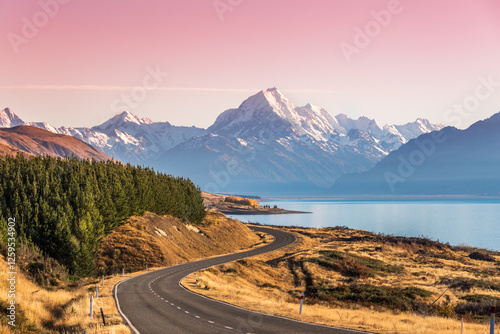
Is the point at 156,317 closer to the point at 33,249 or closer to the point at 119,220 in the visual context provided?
the point at 33,249

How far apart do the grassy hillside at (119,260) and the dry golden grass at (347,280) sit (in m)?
10.5

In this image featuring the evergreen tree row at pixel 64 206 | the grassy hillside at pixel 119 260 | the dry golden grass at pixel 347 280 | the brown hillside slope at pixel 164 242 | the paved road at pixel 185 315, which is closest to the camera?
the paved road at pixel 185 315

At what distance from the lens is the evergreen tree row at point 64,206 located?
50.4 m

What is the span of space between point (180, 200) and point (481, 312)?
239 ft

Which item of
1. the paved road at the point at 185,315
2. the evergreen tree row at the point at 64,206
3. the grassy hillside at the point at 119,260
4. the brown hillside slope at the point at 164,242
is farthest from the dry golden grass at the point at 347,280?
the evergreen tree row at the point at 64,206

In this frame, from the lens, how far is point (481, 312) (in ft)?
134

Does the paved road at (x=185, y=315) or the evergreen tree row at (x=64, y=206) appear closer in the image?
the paved road at (x=185, y=315)

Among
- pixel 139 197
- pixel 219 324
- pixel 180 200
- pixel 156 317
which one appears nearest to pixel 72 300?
pixel 156 317

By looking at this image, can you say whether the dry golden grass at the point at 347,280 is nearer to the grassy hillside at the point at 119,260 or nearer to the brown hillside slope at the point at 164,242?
the grassy hillside at the point at 119,260

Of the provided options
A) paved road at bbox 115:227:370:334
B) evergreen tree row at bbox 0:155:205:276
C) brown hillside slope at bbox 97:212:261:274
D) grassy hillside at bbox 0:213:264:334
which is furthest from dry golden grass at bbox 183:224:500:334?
evergreen tree row at bbox 0:155:205:276

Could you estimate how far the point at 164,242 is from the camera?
3004 inches

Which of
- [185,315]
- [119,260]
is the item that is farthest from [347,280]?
[185,315]

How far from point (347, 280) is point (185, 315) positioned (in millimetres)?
35083

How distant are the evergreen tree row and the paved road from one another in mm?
9390
